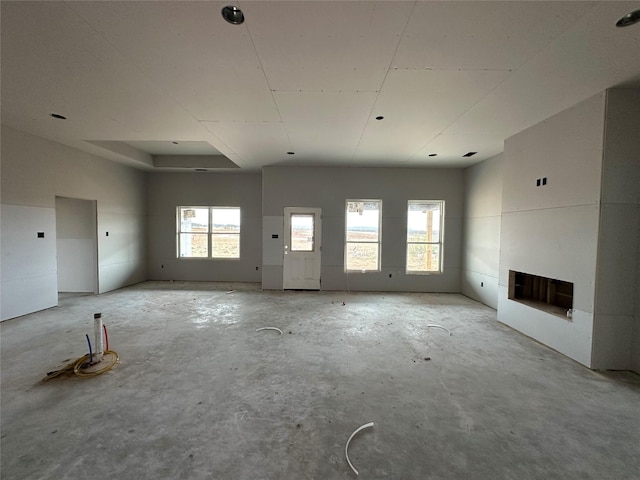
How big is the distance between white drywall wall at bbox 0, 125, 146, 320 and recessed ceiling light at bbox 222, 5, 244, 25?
4691mm

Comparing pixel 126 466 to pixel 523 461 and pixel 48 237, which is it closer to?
pixel 523 461

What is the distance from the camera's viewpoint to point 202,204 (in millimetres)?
7387

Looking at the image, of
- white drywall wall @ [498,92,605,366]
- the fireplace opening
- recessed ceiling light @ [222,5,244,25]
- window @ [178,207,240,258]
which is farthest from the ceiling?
window @ [178,207,240,258]

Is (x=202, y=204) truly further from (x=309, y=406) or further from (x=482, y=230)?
(x=482, y=230)

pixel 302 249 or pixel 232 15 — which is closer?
pixel 232 15

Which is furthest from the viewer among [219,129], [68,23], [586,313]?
[219,129]

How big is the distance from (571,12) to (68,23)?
358 cm

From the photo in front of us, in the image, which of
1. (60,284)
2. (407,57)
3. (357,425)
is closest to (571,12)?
(407,57)

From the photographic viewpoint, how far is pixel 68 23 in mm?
1932

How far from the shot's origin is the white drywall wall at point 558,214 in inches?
113

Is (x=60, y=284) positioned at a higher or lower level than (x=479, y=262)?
lower

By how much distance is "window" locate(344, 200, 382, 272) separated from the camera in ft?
21.2

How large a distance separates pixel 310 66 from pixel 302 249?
448cm

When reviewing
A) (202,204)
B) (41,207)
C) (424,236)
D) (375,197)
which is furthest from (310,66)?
(202,204)
